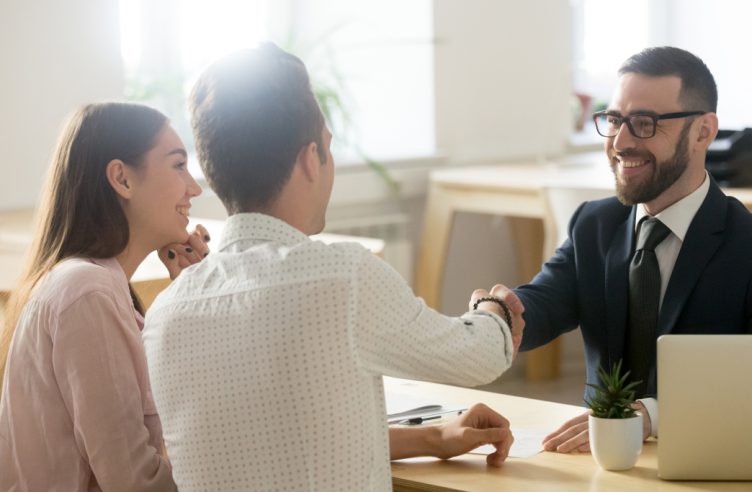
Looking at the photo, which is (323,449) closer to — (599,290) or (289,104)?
(289,104)

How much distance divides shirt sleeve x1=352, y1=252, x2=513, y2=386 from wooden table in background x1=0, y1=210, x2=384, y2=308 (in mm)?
890

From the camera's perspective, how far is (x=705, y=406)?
1700 mm

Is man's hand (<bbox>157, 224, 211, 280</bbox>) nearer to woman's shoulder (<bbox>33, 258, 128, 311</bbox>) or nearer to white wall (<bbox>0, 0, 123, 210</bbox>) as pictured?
woman's shoulder (<bbox>33, 258, 128, 311</bbox>)

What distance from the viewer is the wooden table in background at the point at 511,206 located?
459 cm

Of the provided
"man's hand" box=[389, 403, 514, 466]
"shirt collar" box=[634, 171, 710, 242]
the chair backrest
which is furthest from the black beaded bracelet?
the chair backrest

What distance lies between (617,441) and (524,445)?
0.67 ft

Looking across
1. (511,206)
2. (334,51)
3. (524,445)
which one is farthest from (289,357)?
(334,51)

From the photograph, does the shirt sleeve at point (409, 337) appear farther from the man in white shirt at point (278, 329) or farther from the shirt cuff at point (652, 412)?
the shirt cuff at point (652, 412)

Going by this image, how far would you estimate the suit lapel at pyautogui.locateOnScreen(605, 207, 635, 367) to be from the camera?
7.47ft

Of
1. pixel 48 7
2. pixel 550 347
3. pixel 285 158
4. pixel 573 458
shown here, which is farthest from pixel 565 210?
pixel 285 158

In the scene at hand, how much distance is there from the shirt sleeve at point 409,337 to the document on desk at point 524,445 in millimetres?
273

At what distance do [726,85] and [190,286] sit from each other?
5468 millimetres

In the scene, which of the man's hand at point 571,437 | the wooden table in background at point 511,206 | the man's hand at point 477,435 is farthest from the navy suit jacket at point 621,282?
the wooden table in background at point 511,206

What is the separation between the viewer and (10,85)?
3926 millimetres
